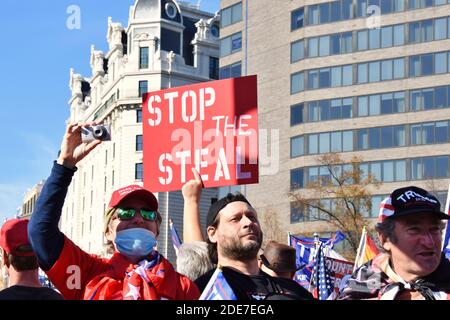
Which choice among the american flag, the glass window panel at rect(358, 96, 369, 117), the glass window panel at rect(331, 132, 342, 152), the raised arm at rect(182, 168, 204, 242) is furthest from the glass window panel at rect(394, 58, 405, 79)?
the raised arm at rect(182, 168, 204, 242)

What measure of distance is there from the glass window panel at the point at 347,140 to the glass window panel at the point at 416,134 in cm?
390

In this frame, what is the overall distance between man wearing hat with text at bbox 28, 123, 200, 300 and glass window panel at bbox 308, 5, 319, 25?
5297 cm

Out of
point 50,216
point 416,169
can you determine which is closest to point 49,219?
point 50,216

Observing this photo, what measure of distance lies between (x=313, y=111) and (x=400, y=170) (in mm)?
7122

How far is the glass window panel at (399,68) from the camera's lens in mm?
52969

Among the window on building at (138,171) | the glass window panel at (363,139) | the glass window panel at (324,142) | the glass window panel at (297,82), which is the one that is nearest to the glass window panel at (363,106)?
the glass window panel at (363,139)

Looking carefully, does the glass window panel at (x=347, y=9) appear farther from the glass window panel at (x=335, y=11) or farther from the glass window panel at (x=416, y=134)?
the glass window panel at (x=416, y=134)

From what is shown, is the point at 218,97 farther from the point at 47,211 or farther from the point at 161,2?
the point at 161,2

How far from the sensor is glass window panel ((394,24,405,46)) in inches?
2096

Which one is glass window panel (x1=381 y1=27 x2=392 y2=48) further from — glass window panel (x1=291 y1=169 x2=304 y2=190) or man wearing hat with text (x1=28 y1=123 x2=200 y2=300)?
man wearing hat with text (x1=28 y1=123 x2=200 y2=300)

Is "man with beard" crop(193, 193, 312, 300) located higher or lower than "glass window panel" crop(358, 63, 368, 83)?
lower

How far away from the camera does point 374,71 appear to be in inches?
2122

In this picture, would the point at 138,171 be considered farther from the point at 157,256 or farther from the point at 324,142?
the point at 157,256
